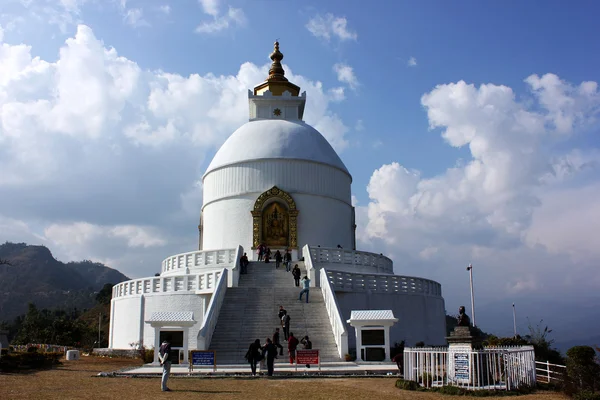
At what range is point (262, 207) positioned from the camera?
101 feet

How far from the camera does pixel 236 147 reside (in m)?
33.3

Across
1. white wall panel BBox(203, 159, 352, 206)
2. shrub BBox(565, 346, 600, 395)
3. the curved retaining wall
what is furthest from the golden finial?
shrub BBox(565, 346, 600, 395)

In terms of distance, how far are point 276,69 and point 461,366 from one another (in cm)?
2829

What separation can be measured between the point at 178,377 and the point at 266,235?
1554 cm

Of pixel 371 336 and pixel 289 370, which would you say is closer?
pixel 289 370

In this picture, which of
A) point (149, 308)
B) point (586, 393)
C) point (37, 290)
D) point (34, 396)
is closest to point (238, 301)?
point (149, 308)

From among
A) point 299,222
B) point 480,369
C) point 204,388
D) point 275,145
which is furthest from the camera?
point 275,145

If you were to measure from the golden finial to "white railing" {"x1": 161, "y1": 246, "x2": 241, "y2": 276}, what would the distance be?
14.4 m

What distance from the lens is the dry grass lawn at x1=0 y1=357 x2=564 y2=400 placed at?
1168 cm

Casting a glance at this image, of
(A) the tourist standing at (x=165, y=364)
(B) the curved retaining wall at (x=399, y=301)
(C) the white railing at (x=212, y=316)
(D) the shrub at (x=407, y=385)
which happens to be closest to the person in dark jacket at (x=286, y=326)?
(C) the white railing at (x=212, y=316)

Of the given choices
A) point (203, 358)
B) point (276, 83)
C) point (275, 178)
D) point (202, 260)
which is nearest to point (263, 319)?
point (203, 358)

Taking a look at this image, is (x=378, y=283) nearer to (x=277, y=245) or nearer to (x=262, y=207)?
(x=277, y=245)

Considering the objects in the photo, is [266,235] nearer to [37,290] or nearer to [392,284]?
[392,284]

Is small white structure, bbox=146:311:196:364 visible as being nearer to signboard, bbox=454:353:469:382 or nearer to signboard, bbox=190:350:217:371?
signboard, bbox=190:350:217:371
